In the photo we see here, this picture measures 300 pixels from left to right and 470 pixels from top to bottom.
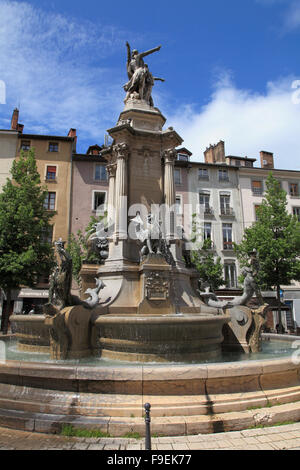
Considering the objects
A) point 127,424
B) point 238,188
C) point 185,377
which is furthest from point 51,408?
point 238,188

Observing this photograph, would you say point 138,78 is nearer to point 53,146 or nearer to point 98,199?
point 98,199

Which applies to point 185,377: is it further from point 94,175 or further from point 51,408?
point 94,175

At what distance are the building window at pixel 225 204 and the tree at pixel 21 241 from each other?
18775 mm

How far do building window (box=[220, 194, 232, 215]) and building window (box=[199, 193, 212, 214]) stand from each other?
1.49 m

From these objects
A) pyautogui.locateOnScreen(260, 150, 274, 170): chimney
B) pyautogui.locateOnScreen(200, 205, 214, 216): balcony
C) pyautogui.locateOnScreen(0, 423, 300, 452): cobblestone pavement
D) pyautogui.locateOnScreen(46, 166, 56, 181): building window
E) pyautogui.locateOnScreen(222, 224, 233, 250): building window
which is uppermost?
pyautogui.locateOnScreen(260, 150, 274, 170): chimney

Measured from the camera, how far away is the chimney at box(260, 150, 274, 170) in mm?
40719

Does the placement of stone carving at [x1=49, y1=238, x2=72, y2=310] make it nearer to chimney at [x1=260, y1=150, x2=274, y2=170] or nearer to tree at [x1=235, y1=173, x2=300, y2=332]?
tree at [x1=235, y1=173, x2=300, y2=332]

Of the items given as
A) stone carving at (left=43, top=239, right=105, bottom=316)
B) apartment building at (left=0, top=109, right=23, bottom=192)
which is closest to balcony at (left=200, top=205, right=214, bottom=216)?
apartment building at (left=0, top=109, right=23, bottom=192)

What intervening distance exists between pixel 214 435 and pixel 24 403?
293 cm

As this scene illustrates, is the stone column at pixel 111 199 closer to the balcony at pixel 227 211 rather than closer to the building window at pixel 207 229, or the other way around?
the building window at pixel 207 229

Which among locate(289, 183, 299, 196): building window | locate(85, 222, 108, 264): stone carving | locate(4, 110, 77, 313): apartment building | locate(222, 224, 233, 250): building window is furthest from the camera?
locate(289, 183, 299, 196): building window

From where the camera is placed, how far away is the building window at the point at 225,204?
36.3 metres

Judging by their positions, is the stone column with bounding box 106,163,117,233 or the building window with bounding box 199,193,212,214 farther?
the building window with bounding box 199,193,212,214

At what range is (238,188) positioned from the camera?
37438 mm
